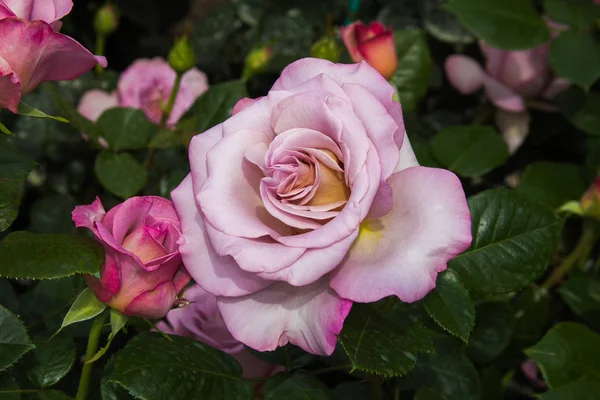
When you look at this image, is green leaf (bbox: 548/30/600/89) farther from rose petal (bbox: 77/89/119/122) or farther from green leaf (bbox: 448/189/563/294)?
rose petal (bbox: 77/89/119/122)

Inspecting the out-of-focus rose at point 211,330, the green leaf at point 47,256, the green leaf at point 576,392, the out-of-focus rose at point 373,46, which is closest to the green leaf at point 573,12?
the out-of-focus rose at point 373,46

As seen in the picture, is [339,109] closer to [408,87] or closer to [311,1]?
[408,87]

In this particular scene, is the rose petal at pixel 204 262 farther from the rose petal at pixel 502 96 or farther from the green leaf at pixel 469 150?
the rose petal at pixel 502 96

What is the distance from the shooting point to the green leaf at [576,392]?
689 millimetres

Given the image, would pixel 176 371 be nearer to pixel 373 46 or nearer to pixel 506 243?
pixel 506 243

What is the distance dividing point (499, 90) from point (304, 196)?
0.71 metres

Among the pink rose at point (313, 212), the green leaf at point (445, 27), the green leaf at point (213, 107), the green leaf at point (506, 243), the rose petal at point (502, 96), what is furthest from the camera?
the green leaf at point (445, 27)

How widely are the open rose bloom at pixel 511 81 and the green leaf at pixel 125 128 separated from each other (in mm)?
504

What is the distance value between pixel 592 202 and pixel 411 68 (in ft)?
0.94

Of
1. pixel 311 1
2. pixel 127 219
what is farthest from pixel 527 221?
pixel 311 1

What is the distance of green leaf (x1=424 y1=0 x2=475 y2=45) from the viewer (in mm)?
1251

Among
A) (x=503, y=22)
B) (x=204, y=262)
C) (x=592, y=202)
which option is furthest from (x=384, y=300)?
(x=503, y=22)

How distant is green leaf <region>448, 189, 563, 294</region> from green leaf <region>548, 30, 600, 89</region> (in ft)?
1.28

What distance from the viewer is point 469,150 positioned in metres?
0.95
